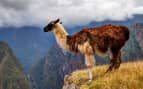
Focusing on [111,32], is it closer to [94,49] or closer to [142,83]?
[94,49]

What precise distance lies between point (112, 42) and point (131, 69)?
175 centimetres

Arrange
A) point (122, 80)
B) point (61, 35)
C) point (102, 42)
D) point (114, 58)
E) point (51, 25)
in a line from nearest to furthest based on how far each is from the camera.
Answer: point (122, 80) → point (102, 42) → point (114, 58) → point (61, 35) → point (51, 25)

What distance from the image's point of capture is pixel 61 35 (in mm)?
21688

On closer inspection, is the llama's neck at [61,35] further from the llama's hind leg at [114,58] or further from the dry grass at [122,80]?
the dry grass at [122,80]

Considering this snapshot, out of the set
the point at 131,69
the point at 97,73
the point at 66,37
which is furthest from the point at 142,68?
the point at 66,37

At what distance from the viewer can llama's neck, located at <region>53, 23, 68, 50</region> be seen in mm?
21331

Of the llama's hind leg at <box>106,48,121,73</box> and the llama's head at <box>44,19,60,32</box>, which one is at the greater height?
the llama's head at <box>44,19,60,32</box>

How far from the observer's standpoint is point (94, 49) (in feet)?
62.9

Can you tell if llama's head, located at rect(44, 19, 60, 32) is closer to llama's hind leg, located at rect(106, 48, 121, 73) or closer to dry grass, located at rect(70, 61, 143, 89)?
llama's hind leg, located at rect(106, 48, 121, 73)

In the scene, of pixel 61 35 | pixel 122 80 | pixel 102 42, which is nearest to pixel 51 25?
pixel 61 35

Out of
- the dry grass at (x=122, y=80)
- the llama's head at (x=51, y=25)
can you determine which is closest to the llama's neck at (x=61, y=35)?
the llama's head at (x=51, y=25)

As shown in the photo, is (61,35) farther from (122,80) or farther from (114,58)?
(122,80)

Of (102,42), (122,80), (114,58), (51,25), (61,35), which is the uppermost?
(51,25)

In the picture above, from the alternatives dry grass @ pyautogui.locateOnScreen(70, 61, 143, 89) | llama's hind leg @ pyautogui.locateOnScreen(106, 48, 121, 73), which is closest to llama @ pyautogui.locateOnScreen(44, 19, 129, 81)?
llama's hind leg @ pyautogui.locateOnScreen(106, 48, 121, 73)
